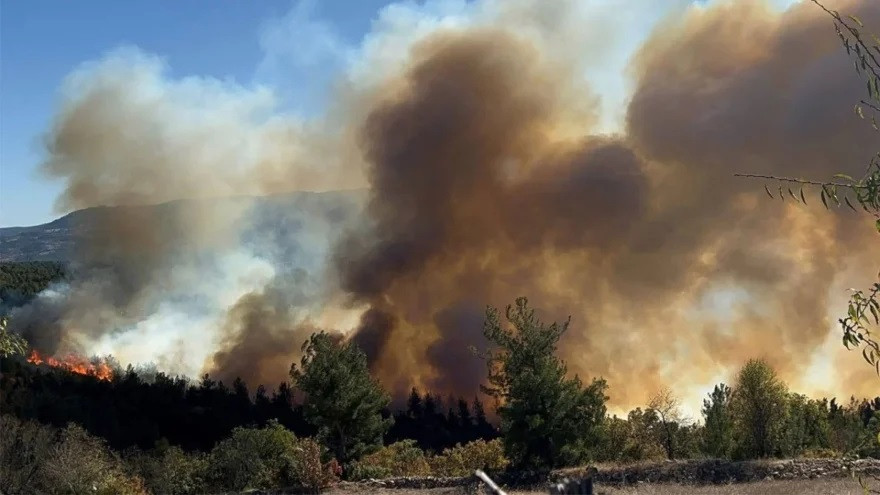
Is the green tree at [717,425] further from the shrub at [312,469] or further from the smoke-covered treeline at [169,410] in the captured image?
the smoke-covered treeline at [169,410]

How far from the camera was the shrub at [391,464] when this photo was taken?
1287 inches

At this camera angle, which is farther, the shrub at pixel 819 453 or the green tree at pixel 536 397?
the green tree at pixel 536 397

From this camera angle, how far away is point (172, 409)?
97.2 m

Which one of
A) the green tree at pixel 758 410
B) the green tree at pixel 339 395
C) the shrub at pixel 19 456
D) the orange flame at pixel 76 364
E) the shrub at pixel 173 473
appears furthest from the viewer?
the orange flame at pixel 76 364

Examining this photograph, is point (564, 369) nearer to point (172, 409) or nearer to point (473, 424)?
point (172, 409)

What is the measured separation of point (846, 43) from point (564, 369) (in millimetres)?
28353

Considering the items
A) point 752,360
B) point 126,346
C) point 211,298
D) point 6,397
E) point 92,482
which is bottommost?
point 92,482

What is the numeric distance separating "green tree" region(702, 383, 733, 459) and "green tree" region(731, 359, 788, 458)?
2.15 m

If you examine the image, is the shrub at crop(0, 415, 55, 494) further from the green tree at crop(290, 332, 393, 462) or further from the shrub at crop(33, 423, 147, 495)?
the green tree at crop(290, 332, 393, 462)

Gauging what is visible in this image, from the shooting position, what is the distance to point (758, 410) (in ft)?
102

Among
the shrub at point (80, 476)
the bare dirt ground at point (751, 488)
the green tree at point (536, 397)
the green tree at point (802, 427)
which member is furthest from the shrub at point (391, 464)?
the green tree at point (802, 427)

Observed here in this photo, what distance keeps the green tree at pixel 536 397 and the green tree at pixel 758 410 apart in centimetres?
564

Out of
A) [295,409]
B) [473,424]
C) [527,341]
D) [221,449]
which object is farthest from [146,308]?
[527,341]

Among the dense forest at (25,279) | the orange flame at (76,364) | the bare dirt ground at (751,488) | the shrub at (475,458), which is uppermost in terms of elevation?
the dense forest at (25,279)
